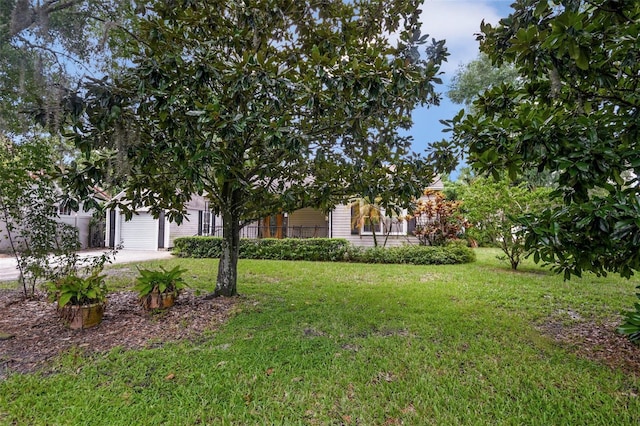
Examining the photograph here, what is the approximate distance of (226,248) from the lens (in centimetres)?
548

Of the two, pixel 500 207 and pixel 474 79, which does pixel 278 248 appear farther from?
pixel 474 79

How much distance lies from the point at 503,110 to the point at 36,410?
16.4 ft

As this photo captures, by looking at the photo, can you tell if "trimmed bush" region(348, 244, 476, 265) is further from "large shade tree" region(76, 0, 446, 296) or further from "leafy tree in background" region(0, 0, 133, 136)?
"leafy tree in background" region(0, 0, 133, 136)

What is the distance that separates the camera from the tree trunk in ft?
17.9

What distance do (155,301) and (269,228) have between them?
11560 mm

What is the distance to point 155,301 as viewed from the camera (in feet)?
15.6

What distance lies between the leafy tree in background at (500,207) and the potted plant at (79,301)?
8380 millimetres

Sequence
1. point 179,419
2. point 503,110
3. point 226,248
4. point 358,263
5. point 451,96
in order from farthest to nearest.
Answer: point 451,96
point 358,263
point 226,248
point 503,110
point 179,419

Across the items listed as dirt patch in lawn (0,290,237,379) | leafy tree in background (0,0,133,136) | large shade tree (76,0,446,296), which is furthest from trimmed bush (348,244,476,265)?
leafy tree in background (0,0,133,136)

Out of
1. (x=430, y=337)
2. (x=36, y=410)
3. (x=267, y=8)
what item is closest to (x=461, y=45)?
(x=267, y=8)

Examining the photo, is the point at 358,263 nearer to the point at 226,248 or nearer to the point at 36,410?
the point at 226,248

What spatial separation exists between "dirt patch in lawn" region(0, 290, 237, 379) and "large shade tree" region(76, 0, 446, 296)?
94 cm

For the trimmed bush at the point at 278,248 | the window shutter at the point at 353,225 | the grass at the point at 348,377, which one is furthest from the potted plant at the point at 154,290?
the window shutter at the point at 353,225

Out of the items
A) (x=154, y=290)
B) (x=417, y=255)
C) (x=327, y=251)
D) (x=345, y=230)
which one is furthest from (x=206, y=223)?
(x=154, y=290)
